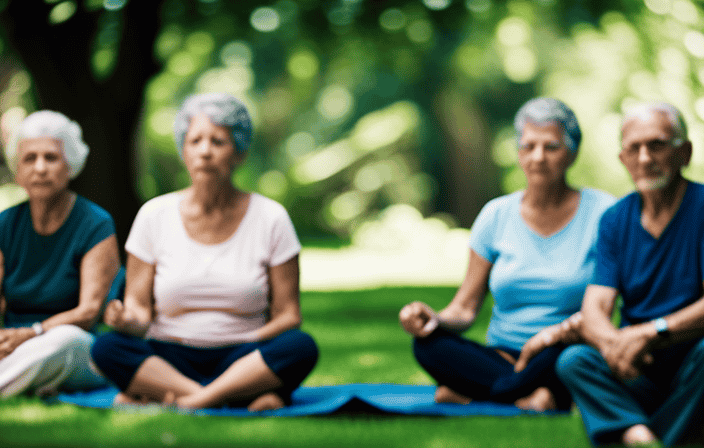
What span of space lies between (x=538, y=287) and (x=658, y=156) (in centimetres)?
102

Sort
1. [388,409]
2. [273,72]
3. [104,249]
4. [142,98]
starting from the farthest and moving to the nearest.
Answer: [273,72], [142,98], [104,249], [388,409]

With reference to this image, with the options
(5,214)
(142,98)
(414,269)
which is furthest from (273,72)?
(5,214)

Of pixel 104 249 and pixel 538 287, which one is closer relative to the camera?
pixel 538 287

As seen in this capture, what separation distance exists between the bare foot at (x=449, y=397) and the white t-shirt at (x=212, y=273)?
104 centimetres

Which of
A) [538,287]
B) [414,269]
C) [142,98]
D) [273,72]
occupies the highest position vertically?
[273,72]

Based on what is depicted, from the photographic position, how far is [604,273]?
13.8 feet

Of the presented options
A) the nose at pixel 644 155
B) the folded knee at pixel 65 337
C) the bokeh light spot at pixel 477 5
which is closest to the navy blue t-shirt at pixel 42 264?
the folded knee at pixel 65 337

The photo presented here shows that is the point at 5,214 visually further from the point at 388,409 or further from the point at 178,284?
the point at 388,409

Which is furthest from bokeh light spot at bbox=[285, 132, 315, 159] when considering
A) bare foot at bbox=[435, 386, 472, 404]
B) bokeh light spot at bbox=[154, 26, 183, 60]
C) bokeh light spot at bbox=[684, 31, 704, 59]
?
bare foot at bbox=[435, 386, 472, 404]

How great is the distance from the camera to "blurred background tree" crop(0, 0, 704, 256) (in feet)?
34.9

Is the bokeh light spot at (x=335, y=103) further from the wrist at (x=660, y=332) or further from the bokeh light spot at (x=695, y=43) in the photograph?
the wrist at (x=660, y=332)

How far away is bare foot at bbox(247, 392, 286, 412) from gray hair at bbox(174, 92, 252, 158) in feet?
4.25

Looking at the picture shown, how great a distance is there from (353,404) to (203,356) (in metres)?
0.83

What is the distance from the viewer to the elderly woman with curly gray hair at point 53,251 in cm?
508
